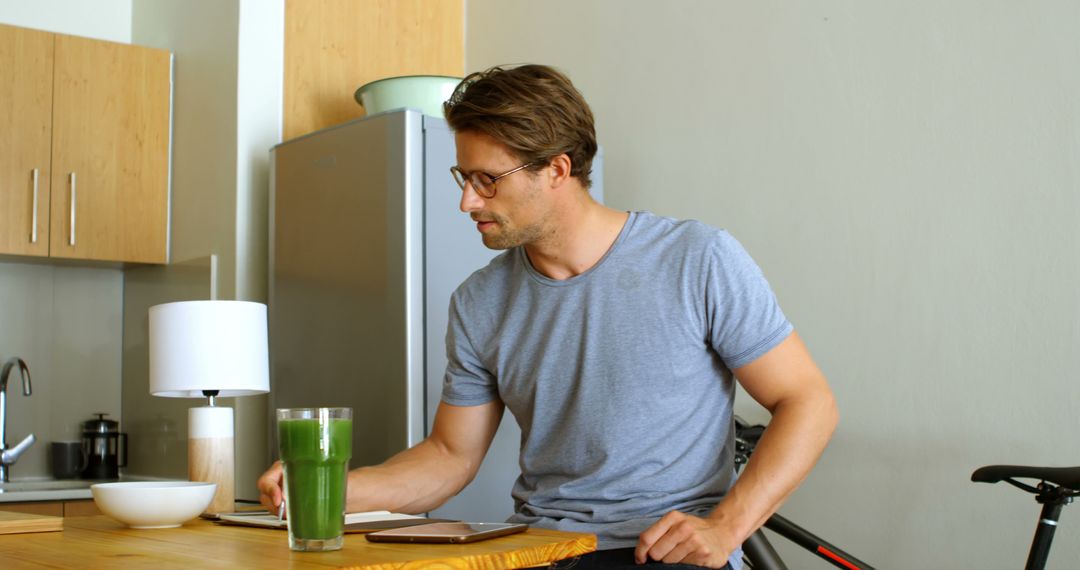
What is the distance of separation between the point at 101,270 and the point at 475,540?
289 centimetres

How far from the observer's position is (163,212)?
11.7 feet

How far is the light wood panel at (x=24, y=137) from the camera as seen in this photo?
130 inches

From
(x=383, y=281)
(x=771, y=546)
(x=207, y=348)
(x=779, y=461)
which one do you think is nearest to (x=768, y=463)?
(x=779, y=461)

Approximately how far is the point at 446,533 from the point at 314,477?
0.17m

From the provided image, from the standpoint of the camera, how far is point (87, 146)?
11.3 ft

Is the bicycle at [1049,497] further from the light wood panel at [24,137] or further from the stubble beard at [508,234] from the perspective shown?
the light wood panel at [24,137]

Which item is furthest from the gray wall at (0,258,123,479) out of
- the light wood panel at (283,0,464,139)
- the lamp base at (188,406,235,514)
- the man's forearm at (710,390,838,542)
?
the man's forearm at (710,390,838,542)

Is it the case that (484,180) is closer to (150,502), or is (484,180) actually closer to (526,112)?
(526,112)

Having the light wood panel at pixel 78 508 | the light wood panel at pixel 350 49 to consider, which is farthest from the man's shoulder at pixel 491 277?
the light wood panel at pixel 78 508

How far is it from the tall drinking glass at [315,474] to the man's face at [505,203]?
63 cm

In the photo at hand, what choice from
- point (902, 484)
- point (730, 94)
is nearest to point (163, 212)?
point (730, 94)

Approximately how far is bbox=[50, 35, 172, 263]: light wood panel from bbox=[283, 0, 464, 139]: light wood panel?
0.54 m

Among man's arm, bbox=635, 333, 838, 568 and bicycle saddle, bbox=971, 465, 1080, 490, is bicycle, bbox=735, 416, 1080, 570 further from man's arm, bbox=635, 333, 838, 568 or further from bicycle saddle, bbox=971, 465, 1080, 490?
man's arm, bbox=635, 333, 838, 568

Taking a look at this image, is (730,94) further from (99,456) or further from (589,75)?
(99,456)
